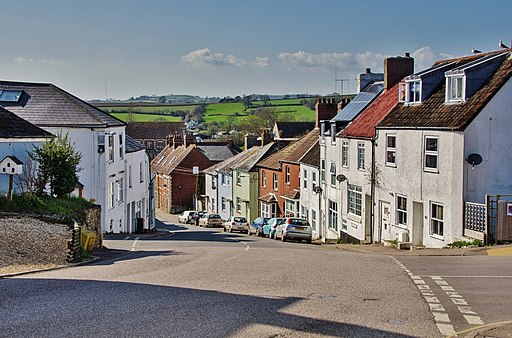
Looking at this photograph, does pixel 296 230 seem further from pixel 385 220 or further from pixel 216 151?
pixel 216 151

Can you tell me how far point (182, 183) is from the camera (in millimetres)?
86438

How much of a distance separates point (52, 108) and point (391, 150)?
21.6m

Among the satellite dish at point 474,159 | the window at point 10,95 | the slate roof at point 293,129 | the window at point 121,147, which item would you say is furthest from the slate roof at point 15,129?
the slate roof at point 293,129

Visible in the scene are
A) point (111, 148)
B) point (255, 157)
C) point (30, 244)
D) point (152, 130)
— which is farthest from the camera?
point (152, 130)

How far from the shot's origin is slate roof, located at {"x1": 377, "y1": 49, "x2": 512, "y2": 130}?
1070 inches

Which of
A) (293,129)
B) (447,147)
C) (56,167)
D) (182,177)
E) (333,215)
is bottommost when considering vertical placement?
(333,215)

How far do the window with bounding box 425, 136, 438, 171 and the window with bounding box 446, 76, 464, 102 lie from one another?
6.54 feet

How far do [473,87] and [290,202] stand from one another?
27945 millimetres

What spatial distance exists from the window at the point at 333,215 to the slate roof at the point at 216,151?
46878mm

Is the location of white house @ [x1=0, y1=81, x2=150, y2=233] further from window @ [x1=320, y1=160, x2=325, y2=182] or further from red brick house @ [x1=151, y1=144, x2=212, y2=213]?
red brick house @ [x1=151, y1=144, x2=212, y2=213]

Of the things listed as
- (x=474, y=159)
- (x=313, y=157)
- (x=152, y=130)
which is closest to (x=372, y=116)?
(x=474, y=159)

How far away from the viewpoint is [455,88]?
29156 millimetres

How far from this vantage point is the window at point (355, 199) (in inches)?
1474

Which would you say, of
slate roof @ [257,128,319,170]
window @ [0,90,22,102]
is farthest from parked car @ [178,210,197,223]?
window @ [0,90,22,102]
